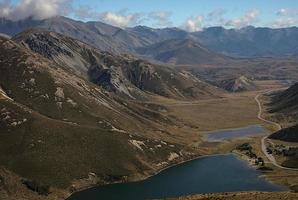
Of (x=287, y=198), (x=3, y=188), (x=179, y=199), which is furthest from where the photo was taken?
(x=3, y=188)

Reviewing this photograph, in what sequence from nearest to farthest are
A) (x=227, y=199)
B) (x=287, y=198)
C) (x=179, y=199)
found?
(x=287, y=198) < (x=227, y=199) < (x=179, y=199)

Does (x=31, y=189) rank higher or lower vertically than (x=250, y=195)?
lower

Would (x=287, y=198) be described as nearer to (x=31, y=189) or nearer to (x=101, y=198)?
(x=101, y=198)

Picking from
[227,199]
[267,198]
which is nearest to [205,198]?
[227,199]

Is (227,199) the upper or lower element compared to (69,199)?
upper

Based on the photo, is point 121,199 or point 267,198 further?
point 121,199

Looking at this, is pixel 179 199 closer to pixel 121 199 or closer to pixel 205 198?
pixel 205 198

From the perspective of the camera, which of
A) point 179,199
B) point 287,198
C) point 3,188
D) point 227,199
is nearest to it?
point 287,198

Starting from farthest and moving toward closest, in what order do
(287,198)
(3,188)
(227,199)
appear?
1. (3,188)
2. (227,199)
3. (287,198)

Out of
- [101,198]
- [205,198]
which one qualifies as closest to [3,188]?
[101,198]
